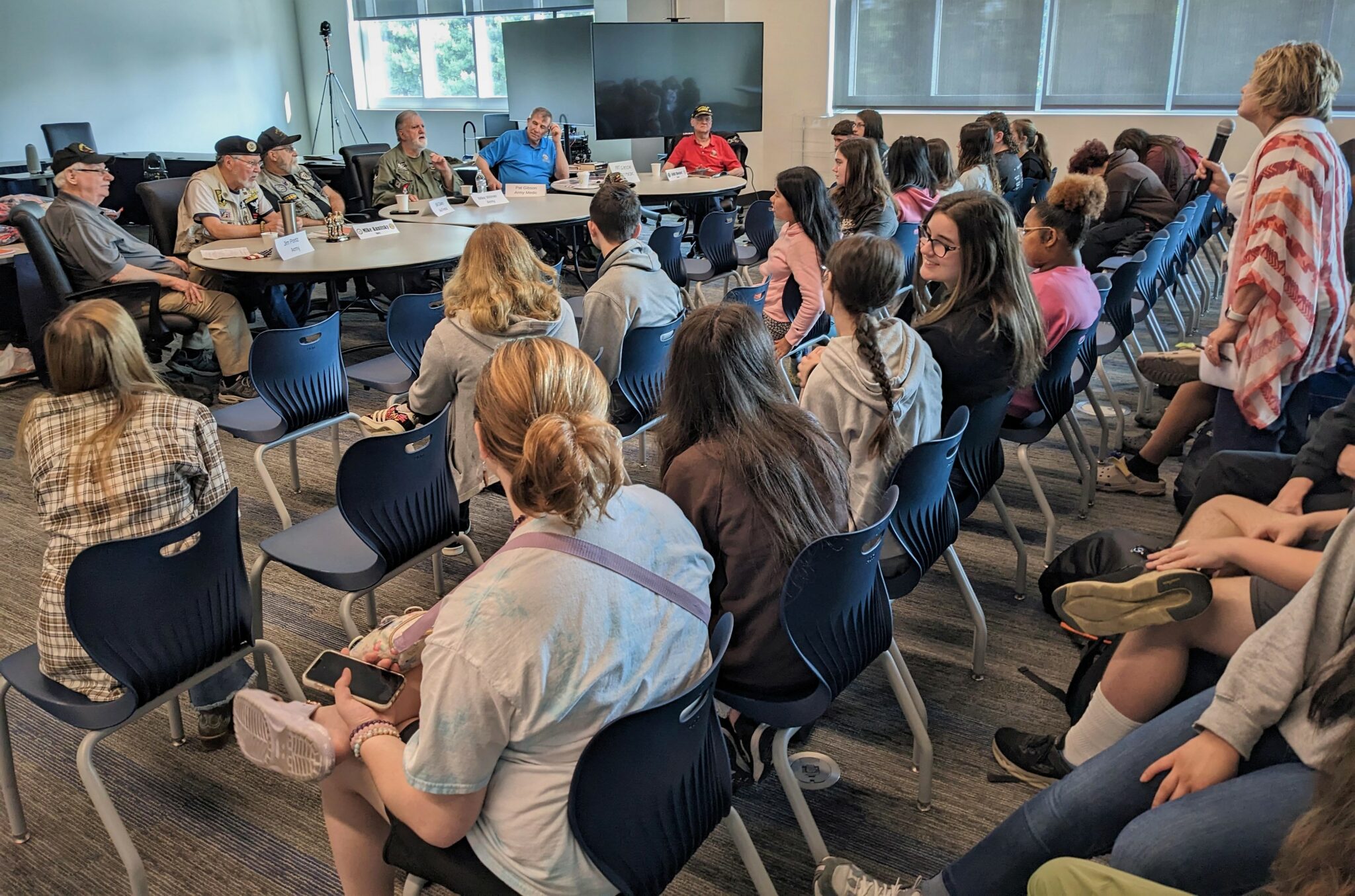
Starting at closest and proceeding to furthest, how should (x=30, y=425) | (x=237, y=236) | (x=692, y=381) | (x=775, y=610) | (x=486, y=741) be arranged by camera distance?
(x=486, y=741) < (x=775, y=610) < (x=692, y=381) < (x=30, y=425) < (x=237, y=236)

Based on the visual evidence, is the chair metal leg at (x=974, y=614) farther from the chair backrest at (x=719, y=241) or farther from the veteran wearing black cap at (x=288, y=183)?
the veteran wearing black cap at (x=288, y=183)

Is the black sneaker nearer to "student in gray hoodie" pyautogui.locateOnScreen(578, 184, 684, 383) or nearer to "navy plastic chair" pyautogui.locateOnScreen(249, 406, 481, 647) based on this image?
"navy plastic chair" pyautogui.locateOnScreen(249, 406, 481, 647)

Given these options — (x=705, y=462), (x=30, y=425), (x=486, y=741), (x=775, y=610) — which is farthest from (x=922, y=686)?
(x=30, y=425)

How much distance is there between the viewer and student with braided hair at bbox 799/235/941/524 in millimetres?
2213

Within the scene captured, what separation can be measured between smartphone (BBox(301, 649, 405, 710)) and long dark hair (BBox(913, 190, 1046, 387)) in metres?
1.84

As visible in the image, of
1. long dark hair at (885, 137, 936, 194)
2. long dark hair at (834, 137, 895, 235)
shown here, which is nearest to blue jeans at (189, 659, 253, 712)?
long dark hair at (834, 137, 895, 235)

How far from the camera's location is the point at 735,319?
72.5 inches

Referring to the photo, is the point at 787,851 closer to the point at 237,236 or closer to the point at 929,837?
the point at 929,837

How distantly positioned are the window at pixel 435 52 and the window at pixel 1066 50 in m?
3.85

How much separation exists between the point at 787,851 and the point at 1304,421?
7.53 ft

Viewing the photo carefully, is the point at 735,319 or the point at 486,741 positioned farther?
the point at 735,319

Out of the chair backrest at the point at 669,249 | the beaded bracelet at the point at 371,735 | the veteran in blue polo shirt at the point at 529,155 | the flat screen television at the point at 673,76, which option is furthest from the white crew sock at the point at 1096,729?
the flat screen television at the point at 673,76

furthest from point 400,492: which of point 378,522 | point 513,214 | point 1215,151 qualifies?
point 1215,151

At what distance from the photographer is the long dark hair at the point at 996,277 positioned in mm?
2637
